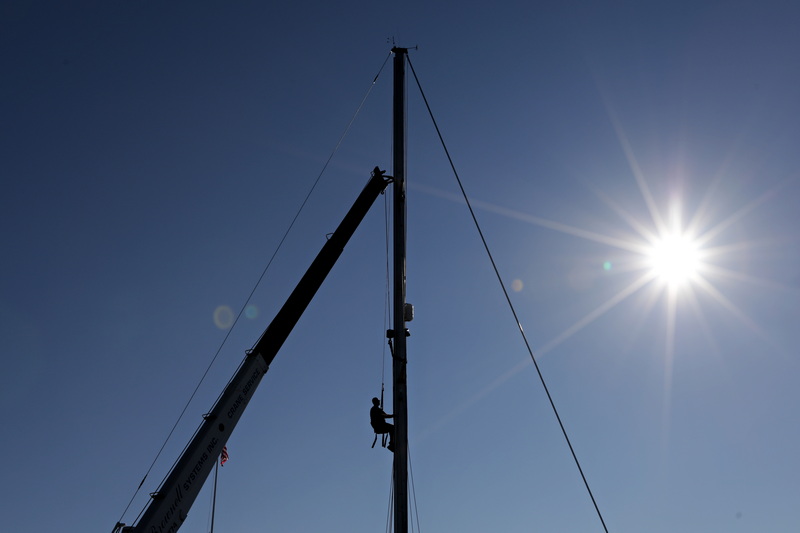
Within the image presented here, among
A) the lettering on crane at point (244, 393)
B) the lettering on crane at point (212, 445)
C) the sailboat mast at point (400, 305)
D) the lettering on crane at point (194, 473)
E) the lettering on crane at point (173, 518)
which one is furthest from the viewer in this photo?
the lettering on crane at point (244, 393)

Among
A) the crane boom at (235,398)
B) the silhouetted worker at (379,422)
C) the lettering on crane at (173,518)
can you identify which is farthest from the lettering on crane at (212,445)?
the silhouetted worker at (379,422)

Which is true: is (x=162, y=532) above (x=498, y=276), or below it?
below

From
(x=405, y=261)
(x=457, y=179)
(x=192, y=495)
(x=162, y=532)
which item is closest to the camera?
(x=162, y=532)

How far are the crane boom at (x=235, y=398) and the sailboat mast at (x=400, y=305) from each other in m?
2.38

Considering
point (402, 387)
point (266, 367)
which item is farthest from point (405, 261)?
point (266, 367)

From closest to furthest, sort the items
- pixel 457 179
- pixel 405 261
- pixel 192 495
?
pixel 192 495
pixel 405 261
pixel 457 179

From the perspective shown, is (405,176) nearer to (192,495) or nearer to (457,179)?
(457,179)

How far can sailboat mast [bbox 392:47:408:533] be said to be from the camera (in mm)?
14125

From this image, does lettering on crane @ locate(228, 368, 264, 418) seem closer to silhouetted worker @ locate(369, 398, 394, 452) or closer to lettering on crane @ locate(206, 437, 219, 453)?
lettering on crane @ locate(206, 437, 219, 453)

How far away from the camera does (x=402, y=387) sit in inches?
591

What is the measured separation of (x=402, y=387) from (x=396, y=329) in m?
1.37

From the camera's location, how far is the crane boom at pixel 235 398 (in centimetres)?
Result: 1321

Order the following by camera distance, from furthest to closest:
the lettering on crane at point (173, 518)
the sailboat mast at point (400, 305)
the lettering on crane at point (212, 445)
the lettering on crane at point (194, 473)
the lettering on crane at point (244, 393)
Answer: the lettering on crane at point (244, 393) → the lettering on crane at point (212, 445) → the sailboat mast at point (400, 305) → the lettering on crane at point (194, 473) → the lettering on crane at point (173, 518)

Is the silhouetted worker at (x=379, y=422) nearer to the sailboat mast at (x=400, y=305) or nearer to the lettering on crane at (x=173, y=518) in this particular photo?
the sailboat mast at (x=400, y=305)
